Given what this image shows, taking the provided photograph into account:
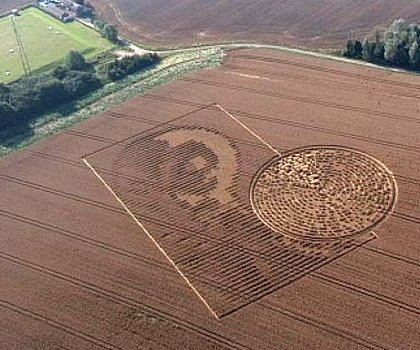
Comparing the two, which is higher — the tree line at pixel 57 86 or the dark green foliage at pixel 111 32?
the dark green foliage at pixel 111 32

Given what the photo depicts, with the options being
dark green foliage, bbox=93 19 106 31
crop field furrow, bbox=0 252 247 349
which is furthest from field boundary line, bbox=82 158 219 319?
dark green foliage, bbox=93 19 106 31

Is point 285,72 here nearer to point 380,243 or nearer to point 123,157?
point 123,157

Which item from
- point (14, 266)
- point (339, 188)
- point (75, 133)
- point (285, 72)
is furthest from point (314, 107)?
point (14, 266)

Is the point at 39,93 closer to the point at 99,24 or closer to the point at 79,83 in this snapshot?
the point at 79,83

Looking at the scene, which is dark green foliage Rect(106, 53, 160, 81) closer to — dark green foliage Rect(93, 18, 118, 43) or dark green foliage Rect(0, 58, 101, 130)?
dark green foliage Rect(0, 58, 101, 130)

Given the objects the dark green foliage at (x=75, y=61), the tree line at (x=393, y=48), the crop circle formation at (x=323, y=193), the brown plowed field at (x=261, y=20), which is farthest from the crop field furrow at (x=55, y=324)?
the brown plowed field at (x=261, y=20)

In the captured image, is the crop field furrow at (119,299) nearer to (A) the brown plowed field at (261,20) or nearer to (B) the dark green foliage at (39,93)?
(B) the dark green foliage at (39,93)
